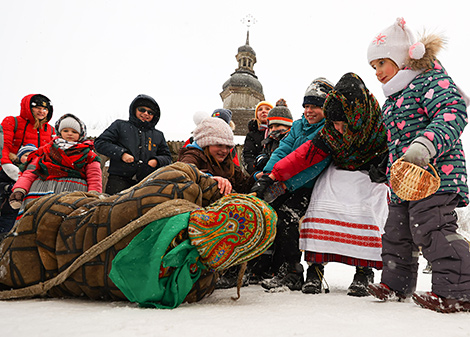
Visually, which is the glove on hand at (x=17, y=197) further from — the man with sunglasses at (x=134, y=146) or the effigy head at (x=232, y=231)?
the effigy head at (x=232, y=231)

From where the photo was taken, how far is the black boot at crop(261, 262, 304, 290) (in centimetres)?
232

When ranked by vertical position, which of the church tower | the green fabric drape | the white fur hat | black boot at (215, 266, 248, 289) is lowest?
black boot at (215, 266, 248, 289)

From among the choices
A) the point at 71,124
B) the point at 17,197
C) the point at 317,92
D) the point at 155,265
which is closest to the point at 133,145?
the point at 71,124

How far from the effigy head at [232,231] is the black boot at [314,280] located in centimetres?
78

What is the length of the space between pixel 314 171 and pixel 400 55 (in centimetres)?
91

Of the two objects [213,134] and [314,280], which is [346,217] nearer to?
[314,280]

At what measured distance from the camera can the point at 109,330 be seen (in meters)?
1.10

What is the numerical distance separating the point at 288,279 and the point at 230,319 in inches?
44.8

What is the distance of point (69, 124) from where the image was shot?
3207 mm

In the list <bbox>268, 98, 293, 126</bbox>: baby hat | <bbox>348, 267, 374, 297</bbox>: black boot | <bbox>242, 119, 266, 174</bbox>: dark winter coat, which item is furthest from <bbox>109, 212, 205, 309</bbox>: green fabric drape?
<bbox>242, 119, 266, 174</bbox>: dark winter coat

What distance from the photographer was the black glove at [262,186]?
8.04 ft

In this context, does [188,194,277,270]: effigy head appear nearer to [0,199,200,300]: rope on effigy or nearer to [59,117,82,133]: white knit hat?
[0,199,200,300]: rope on effigy

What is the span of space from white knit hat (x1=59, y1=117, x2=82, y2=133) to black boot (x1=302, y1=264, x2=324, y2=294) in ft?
7.76

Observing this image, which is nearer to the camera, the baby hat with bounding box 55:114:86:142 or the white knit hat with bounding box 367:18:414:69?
the white knit hat with bounding box 367:18:414:69
